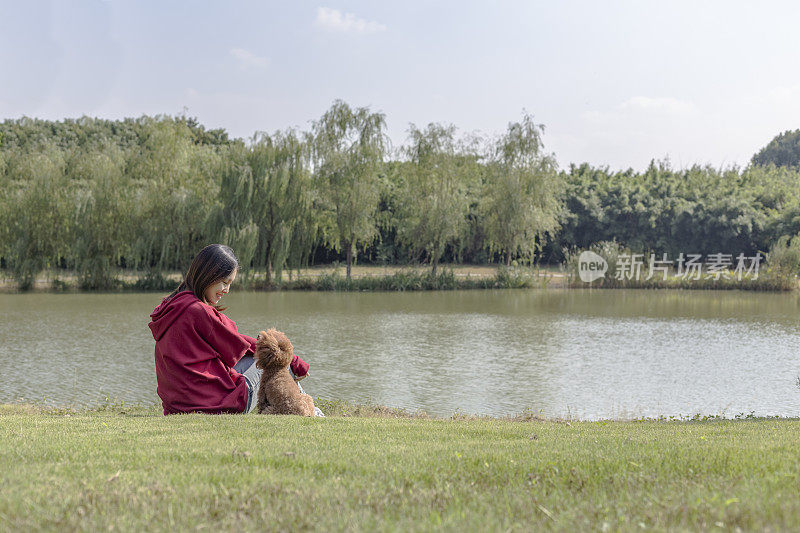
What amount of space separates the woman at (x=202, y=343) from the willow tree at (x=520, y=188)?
27.8 meters

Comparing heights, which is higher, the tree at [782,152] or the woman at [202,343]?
the tree at [782,152]

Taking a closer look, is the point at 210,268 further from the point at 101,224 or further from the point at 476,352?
the point at 101,224

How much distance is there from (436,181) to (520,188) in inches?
155

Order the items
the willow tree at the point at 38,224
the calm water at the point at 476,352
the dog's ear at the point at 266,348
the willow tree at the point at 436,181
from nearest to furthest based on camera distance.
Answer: the dog's ear at the point at 266,348
the calm water at the point at 476,352
the willow tree at the point at 38,224
the willow tree at the point at 436,181

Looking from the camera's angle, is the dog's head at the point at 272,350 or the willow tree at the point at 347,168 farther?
the willow tree at the point at 347,168

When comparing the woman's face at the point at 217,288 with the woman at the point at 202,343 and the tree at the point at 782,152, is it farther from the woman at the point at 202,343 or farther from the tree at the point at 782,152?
the tree at the point at 782,152

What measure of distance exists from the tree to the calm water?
72.4 m

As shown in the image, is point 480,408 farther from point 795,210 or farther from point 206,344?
point 795,210

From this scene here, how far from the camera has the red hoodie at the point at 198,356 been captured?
5.23 meters

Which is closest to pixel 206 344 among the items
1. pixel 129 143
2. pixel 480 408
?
pixel 480 408

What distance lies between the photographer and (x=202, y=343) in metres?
5.25

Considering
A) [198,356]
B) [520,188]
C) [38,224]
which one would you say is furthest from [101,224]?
[198,356]

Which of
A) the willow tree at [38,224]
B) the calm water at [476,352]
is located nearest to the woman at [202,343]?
the calm water at [476,352]

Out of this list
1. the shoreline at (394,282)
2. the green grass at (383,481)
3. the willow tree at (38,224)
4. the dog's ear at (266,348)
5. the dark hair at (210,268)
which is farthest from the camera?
the shoreline at (394,282)
